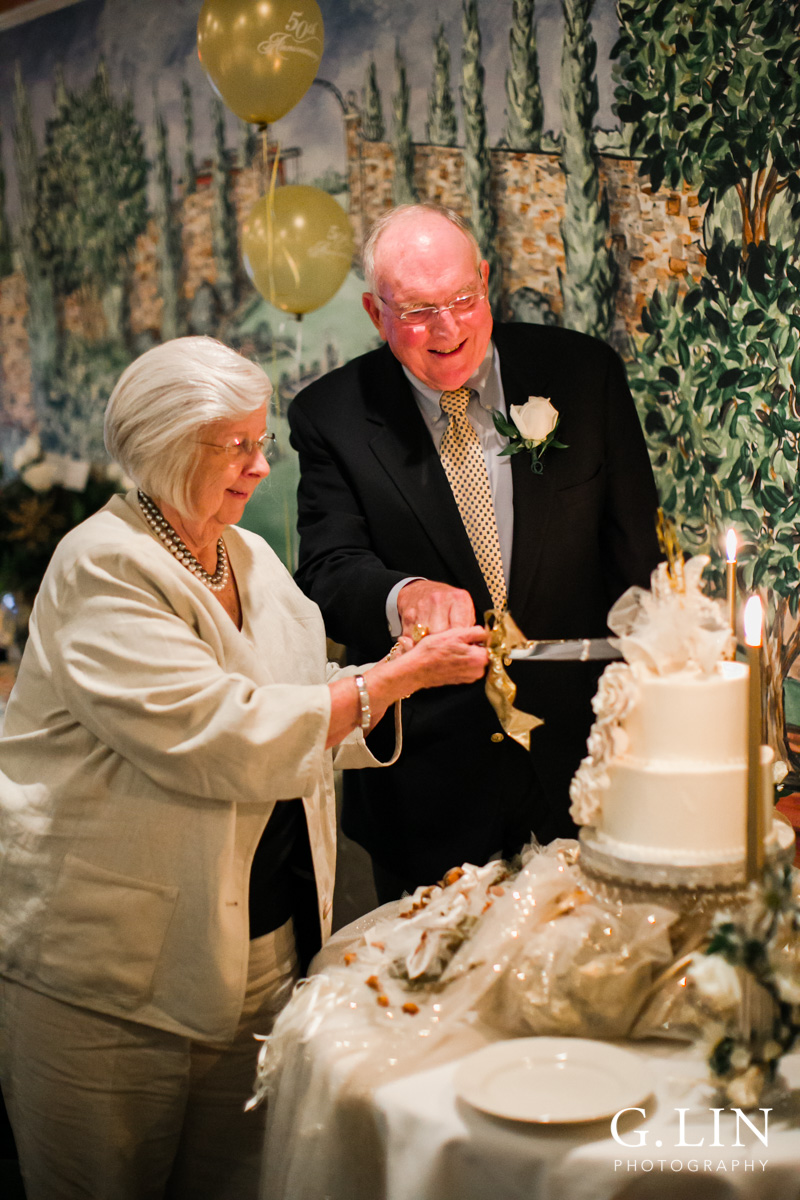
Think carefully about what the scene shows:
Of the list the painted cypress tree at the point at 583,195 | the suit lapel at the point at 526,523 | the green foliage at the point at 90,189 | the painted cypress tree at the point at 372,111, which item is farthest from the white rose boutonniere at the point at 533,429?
the green foliage at the point at 90,189

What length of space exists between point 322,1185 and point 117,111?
5.29 metres

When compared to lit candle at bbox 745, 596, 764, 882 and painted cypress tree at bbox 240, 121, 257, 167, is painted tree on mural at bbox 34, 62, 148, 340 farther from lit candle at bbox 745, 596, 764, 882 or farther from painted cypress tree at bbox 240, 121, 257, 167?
lit candle at bbox 745, 596, 764, 882

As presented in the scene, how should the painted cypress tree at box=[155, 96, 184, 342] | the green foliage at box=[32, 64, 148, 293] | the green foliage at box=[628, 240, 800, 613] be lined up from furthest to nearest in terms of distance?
the green foliage at box=[32, 64, 148, 293], the painted cypress tree at box=[155, 96, 184, 342], the green foliage at box=[628, 240, 800, 613]

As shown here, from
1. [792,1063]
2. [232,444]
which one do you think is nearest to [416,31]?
[232,444]

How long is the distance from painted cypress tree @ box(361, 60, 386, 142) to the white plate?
3.86m

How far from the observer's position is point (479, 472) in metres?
2.57

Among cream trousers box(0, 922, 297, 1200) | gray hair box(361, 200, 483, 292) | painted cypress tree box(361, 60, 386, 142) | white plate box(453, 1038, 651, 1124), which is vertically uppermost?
painted cypress tree box(361, 60, 386, 142)

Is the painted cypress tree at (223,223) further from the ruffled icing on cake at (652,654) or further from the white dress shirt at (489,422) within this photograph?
the ruffled icing on cake at (652,654)

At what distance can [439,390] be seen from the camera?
2623 mm

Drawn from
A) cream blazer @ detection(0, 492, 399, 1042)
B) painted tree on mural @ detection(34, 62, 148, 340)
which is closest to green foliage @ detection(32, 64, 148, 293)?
painted tree on mural @ detection(34, 62, 148, 340)

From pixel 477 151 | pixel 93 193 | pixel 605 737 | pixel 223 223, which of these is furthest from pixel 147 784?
pixel 93 193

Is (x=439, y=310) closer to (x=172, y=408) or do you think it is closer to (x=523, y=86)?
(x=172, y=408)

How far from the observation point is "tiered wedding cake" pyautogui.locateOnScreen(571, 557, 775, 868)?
1555mm

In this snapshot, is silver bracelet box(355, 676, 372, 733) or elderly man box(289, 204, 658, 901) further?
elderly man box(289, 204, 658, 901)
